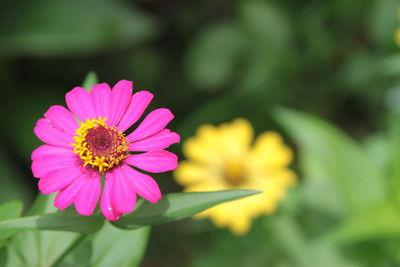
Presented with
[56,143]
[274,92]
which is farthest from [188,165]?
[56,143]

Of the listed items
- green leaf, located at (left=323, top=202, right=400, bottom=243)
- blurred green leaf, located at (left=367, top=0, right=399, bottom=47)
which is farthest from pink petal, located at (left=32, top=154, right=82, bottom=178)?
blurred green leaf, located at (left=367, top=0, right=399, bottom=47)

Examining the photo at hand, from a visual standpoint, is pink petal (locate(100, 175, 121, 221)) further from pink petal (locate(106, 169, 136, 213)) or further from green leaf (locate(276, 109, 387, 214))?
green leaf (locate(276, 109, 387, 214))

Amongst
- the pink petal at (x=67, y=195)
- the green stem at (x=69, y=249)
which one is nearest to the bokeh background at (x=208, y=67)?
the green stem at (x=69, y=249)

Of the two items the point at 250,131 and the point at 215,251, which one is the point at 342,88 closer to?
the point at 250,131

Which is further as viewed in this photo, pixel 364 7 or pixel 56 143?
pixel 364 7

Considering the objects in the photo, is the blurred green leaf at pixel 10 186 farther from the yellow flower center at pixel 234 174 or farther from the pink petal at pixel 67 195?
the pink petal at pixel 67 195

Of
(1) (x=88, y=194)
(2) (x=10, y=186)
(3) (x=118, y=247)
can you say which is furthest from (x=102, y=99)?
(2) (x=10, y=186)

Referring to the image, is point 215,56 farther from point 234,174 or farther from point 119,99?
point 119,99
